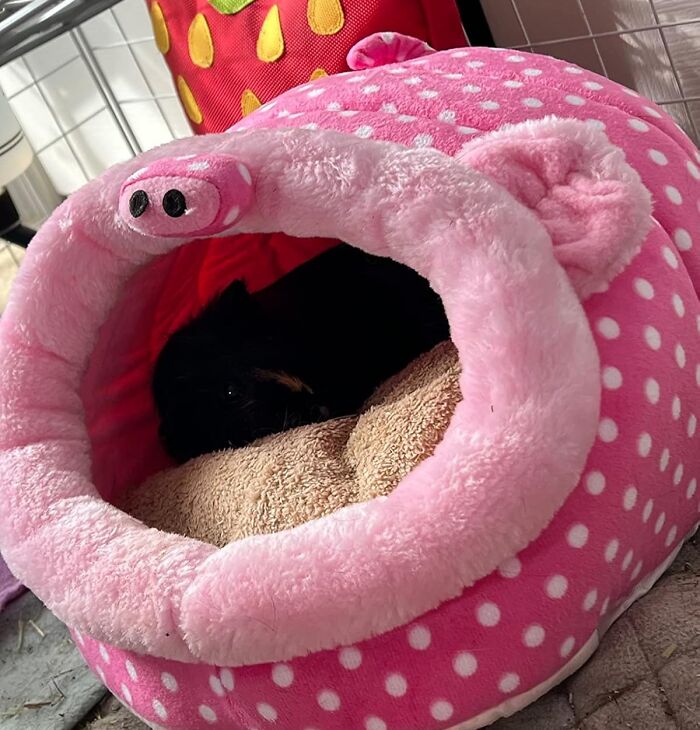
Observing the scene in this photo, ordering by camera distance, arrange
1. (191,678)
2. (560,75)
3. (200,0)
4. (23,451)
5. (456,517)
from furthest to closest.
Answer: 1. (200,0)
2. (560,75)
3. (23,451)
4. (191,678)
5. (456,517)

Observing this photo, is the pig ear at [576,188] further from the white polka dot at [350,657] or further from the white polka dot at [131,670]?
the white polka dot at [131,670]

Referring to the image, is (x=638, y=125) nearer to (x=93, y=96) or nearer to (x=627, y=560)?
(x=627, y=560)

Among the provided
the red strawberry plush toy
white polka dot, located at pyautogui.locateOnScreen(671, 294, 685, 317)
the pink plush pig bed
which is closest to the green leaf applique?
the red strawberry plush toy

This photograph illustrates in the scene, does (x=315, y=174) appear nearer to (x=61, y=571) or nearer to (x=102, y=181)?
(x=102, y=181)

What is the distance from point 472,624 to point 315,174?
1.44 feet

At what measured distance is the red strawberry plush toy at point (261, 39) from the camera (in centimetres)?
140

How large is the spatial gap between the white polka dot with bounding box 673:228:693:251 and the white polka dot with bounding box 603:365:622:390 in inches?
8.0

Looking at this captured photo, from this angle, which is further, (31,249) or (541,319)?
(31,249)

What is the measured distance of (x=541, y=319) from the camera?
2.57 feet

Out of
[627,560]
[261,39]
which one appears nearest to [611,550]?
[627,560]

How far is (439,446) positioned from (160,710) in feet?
1.26

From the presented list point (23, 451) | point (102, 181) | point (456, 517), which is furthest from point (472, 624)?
point (102, 181)

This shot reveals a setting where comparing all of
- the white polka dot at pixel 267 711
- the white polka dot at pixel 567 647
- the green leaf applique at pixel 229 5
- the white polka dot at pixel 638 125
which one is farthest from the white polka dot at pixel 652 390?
the green leaf applique at pixel 229 5

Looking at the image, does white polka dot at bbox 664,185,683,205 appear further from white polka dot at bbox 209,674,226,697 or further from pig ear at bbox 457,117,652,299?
white polka dot at bbox 209,674,226,697
